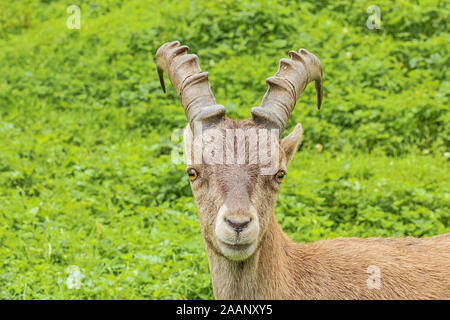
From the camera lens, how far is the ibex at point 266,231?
426 centimetres

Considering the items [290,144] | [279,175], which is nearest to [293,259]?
[279,175]

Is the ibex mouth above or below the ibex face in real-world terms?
below

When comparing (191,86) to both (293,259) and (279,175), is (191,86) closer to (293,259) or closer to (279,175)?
(279,175)

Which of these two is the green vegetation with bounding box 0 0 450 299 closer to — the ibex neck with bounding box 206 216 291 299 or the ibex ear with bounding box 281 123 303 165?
the ibex neck with bounding box 206 216 291 299

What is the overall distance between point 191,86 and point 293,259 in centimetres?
153

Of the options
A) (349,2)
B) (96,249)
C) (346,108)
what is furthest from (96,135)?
(349,2)

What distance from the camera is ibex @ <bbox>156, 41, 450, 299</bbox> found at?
4258 mm

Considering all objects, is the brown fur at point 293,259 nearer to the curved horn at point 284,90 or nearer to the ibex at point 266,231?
the ibex at point 266,231

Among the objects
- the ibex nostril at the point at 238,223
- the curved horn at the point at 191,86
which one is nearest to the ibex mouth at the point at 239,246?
the ibex nostril at the point at 238,223

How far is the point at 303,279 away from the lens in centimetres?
482

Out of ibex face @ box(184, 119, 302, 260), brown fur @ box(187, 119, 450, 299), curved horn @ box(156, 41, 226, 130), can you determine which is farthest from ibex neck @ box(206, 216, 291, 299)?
curved horn @ box(156, 41, 226, 130)

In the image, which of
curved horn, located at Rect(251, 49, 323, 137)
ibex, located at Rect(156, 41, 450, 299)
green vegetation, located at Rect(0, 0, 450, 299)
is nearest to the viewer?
ibex, located at Rect(156, 41, 450, 299)

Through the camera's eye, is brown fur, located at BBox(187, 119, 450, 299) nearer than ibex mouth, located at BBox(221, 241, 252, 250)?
No
